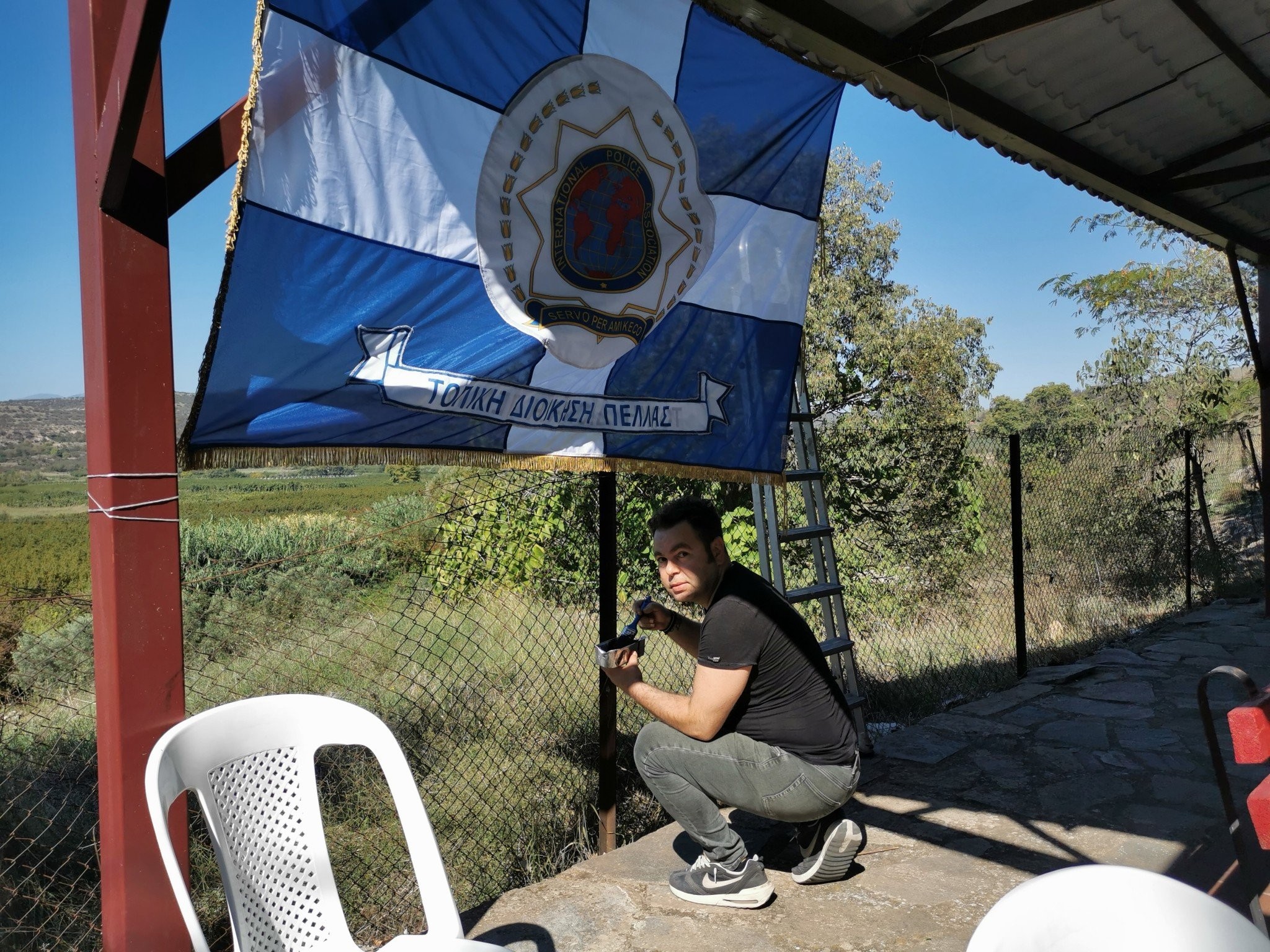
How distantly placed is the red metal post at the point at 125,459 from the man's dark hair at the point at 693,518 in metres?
1.65

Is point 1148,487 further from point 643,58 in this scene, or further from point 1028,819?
point 643,58

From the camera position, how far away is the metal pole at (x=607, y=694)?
148 inches

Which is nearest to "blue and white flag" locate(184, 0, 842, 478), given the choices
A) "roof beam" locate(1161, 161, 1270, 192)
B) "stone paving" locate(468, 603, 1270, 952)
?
"stone paving" locate(468, 603, 1270, 952)

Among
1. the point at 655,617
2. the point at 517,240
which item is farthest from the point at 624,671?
the point at 517,240

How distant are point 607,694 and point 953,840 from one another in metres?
1.59

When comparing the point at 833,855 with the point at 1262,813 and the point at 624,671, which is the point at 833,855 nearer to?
the point at 624,671

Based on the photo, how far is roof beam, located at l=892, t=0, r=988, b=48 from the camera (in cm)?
358

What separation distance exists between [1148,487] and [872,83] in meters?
8.21

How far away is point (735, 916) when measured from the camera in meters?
3.19

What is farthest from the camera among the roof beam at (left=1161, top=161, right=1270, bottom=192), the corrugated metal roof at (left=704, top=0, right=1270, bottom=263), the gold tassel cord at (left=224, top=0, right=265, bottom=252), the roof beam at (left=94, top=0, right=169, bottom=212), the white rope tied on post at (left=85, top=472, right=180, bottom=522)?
the roof beam at (left=1161, top=161, right=1270, bottom=192)

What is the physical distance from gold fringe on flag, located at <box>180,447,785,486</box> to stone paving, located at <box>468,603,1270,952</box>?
1596 millimetres

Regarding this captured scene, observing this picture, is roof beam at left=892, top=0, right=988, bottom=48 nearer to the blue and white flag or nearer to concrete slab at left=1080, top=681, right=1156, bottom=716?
the blue and white flag

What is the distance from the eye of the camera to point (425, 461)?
2920mm

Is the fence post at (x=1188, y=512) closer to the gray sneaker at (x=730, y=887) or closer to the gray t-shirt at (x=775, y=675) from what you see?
the gray t-shirt at (x=775, y=675)
